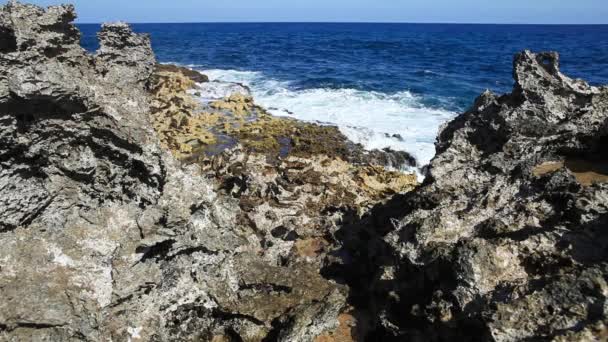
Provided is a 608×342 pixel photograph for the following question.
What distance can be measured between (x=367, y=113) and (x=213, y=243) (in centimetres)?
2091

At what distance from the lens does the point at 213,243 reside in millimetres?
6516

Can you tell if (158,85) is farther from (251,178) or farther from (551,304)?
(551,304)

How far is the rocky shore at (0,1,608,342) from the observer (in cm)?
513

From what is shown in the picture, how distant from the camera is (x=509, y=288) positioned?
4.76 m

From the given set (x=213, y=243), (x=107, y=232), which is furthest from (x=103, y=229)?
(x=213, y=243)

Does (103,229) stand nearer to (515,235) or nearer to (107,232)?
Result: (107,232)

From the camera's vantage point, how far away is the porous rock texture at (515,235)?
4.25 m

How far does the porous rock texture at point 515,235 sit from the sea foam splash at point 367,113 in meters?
8.88

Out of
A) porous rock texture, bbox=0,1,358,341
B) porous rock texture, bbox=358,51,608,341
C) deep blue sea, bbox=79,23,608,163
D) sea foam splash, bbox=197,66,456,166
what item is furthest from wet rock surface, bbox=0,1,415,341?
deep blue sea, bbox=79,23,608,163

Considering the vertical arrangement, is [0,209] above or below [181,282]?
above

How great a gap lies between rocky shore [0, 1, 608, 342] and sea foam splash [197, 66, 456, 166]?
11.3 m

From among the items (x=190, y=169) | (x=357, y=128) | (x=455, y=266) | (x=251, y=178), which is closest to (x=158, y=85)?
(x=357, y=128)

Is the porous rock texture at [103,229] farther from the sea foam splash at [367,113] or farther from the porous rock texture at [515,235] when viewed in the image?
the sea foam splash at [367,113]

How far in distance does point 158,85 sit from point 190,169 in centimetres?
2095
